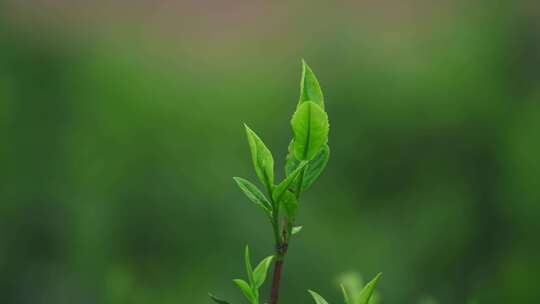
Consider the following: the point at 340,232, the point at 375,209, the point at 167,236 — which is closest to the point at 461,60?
the point at 375,209

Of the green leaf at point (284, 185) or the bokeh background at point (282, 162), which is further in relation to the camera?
the bokeh background at point (282, 162)

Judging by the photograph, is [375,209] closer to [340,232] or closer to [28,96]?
[340,232]

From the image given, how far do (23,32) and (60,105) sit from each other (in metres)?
0.64

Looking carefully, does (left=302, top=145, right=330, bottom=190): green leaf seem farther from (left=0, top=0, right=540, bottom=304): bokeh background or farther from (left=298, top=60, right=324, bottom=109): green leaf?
(left=0, top=0, right=540, bottom=304): bokeh background

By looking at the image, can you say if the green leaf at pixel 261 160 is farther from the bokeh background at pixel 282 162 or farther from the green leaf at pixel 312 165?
the bokeh background at pixel 282 162

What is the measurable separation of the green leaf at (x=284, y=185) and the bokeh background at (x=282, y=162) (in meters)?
1.28

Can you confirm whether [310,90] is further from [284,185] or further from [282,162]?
[282,162]

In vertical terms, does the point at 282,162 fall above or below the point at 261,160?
below

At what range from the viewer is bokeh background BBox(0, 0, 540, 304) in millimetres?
2195

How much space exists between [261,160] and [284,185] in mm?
53

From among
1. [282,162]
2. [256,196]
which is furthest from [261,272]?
[282,162]

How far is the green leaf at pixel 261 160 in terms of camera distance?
0.44 metres

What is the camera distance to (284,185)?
0.40 m

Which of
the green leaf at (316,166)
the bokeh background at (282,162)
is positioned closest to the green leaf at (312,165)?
the green leaf at (316,166)
